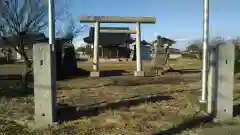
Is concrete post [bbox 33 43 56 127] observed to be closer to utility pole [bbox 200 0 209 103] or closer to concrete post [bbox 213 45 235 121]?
concrete post [bbox 213 45 235 121]

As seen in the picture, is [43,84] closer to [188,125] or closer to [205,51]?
[188,125]

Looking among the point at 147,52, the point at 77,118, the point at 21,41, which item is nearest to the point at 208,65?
the point at 77,118

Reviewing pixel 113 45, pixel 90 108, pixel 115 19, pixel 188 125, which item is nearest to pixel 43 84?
pixel 90 108

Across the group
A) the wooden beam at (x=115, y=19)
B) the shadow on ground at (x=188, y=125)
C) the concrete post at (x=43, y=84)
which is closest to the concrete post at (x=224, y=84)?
the shadow on ground at (x=188, y=125)

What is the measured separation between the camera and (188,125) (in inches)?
267

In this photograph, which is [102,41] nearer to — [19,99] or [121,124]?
[19,99]

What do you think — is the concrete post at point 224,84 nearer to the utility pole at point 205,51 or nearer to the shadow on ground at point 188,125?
the shadow on ground at point 188,125

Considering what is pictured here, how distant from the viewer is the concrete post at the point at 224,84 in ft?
23.6

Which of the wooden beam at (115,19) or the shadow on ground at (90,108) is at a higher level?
the wooden beam at (115,19)

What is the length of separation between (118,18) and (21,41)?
8.51 metres

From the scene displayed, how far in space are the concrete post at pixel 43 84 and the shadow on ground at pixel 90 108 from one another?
42cm

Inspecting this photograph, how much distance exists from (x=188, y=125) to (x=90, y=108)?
2569mm

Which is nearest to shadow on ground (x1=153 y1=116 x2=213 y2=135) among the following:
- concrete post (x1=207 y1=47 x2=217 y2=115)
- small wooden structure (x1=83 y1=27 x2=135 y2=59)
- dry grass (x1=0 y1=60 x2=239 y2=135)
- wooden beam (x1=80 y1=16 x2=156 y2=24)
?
dry grass (x1=0 y1=60 x2=239 y2=135)

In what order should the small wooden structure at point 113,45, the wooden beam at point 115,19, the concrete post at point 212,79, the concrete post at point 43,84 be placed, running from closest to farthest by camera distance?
the concrete post at point 43,84 → the concrete post at point 212,79 → the wooden beam at point 115,19 → the small wooden structure at point 113,45
